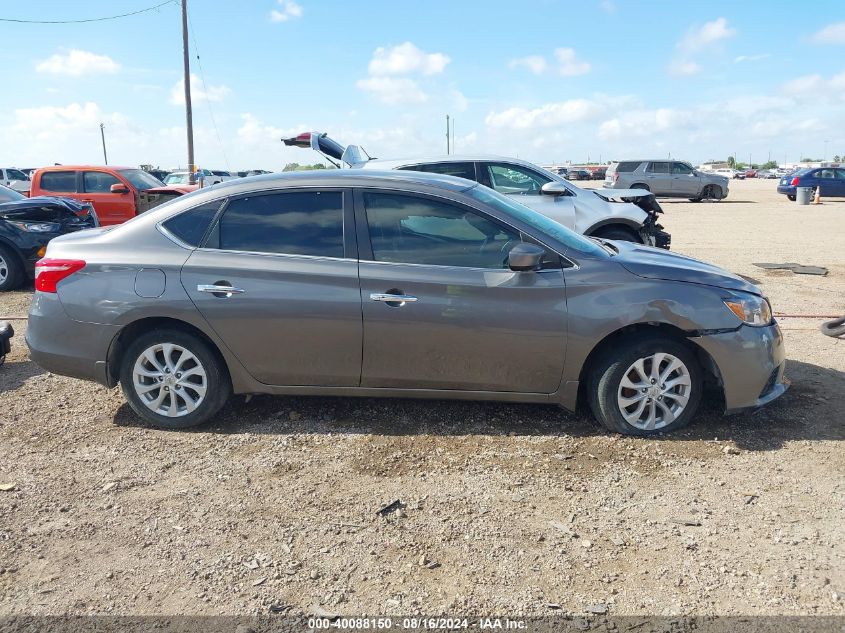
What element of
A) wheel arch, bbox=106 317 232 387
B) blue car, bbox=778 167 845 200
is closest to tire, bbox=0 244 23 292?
wheel arch, bbox=106 317 232 387

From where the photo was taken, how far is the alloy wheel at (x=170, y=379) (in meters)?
4.48

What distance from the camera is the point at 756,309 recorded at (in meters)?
4.34

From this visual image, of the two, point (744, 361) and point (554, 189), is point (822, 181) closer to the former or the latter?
point (554, 189)

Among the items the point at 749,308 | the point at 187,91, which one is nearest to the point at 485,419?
the point at 749,308

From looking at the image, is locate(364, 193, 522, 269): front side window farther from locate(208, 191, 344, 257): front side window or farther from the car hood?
the car hood

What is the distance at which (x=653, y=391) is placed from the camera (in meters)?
4.30

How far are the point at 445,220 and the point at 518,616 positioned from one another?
7.99 ft

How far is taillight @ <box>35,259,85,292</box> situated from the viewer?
450 cm

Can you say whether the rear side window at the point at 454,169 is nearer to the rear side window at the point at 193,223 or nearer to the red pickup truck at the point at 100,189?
the rear side window at the point at 193,223

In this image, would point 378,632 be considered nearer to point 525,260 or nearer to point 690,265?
point 525,260

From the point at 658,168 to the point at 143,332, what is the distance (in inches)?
1106

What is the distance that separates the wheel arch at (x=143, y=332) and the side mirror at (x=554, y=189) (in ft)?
18.4

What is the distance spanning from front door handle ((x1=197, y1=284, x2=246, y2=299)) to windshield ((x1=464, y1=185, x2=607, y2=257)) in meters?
1.59

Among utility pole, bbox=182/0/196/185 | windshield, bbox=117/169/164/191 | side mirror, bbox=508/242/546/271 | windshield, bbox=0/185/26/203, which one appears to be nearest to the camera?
side mirror, bbox=508/242/546/271
